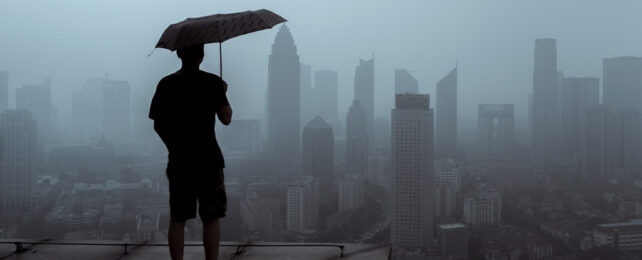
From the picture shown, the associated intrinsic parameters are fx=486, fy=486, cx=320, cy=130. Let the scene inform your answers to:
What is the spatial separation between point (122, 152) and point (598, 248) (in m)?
8.01

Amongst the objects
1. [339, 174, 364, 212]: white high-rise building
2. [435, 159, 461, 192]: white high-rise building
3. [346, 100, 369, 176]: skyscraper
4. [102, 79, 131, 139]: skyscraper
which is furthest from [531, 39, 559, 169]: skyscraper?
[102, 79, 131, 139]: skyscraper

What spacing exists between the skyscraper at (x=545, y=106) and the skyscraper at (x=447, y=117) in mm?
2288

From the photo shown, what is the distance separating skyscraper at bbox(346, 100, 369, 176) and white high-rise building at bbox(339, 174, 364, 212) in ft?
3.39

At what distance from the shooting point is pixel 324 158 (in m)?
11.5

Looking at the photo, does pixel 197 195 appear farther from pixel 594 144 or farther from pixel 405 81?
pixel 405 81

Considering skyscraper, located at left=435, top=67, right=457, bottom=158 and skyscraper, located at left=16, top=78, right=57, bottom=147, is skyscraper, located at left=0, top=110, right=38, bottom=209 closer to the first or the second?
skyscraper, located at left=16, top=78, right=57, bottom=147

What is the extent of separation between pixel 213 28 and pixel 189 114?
25 centimetres

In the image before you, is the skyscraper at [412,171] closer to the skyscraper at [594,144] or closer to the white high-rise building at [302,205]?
the white high-rise building at [302,205]

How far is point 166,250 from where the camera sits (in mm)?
2154

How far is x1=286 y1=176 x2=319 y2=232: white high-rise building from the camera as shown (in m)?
8.13

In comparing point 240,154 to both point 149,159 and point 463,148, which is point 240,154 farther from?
point 463,148

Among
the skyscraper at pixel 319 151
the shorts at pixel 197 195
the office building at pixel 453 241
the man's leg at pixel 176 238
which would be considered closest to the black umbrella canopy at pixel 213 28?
the shorts at pixel 197 195

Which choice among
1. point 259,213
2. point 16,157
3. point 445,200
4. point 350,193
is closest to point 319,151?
point 350,193

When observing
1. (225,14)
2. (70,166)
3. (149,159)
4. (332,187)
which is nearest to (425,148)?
(332,187)
